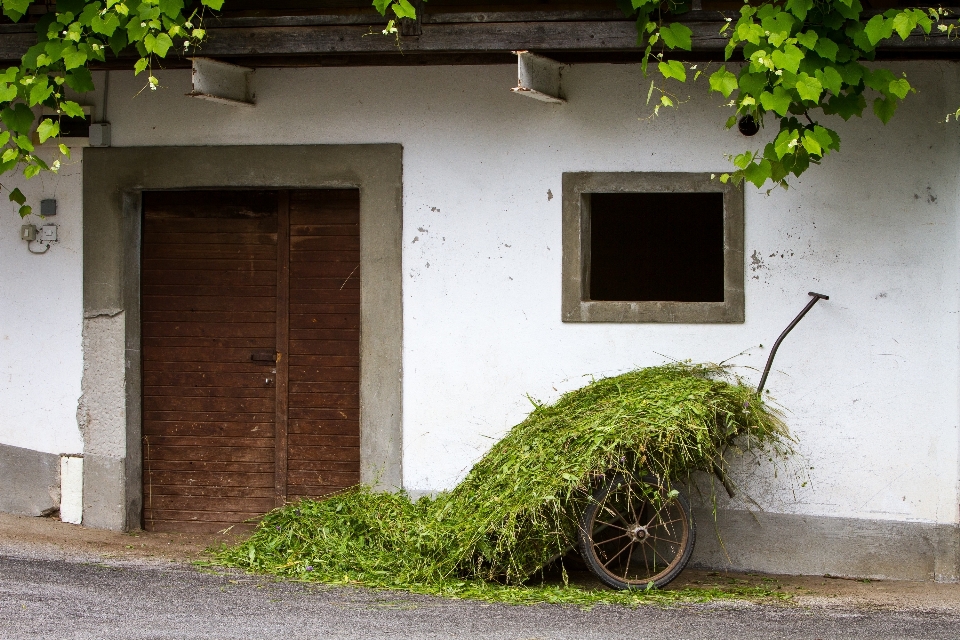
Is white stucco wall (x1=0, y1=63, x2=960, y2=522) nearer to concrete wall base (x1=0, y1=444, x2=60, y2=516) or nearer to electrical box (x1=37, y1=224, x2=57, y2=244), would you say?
electrical box (x1=37, y1=224, x2=57, y2=244)

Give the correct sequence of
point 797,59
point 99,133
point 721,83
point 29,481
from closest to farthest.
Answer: point 797,59
point 721,83
point 99,133
point 29,481

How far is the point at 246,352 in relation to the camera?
684 centimetres

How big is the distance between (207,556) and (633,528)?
2464 mm

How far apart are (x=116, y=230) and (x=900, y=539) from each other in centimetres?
496

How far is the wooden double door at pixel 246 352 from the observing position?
675 centimetres

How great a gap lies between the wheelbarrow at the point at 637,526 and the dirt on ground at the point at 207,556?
234mm

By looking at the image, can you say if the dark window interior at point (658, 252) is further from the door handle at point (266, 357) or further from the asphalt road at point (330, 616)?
Answer: the asphalt road at point (330, 616)

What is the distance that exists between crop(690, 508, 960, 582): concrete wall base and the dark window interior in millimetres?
3689

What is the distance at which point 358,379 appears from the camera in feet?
22.1

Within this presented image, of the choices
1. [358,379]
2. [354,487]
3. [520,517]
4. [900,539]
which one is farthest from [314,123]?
[900,539]

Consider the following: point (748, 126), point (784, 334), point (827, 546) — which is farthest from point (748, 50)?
point (827, 546)

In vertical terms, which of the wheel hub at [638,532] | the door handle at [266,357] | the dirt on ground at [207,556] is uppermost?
the door handle at [266,357]

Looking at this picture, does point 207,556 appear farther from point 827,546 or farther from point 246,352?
point 827,546

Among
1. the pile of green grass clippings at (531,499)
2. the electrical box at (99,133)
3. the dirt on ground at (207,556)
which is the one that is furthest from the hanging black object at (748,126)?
the electrical box at (99,133)
